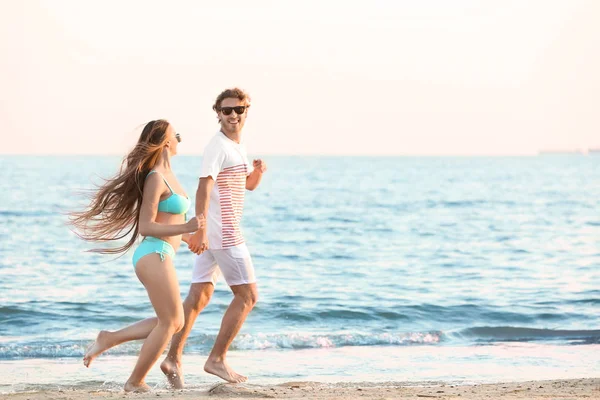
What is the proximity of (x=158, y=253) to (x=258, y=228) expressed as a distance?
23111 millimetres

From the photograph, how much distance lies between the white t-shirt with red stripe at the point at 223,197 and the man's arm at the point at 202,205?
0.25 feet

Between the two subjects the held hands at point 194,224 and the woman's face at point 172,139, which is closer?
the held hands at point 194,224

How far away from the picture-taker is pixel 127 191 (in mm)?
6074

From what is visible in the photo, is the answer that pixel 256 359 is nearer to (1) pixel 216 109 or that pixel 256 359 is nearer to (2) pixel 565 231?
(1) pixel 216 109

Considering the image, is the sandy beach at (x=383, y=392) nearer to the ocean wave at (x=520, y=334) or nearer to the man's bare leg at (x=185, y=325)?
the man's bare leg at (x=185, y=325)

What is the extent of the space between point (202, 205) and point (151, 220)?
1.69 ft

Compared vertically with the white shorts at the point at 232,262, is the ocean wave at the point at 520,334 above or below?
below

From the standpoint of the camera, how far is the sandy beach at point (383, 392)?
20.3 feet

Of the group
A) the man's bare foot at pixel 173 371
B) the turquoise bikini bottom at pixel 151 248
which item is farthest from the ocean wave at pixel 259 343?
the turquoise bikini bottom at pixel 151 248

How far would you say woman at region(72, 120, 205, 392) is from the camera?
5.92 metres

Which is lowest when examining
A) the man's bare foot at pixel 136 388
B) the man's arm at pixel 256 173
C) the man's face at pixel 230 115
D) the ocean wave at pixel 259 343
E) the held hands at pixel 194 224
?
the ocean wave at pixel 259 343

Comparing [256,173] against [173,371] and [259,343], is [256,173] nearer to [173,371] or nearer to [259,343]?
[173,371]

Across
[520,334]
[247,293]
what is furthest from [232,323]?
[520,334]

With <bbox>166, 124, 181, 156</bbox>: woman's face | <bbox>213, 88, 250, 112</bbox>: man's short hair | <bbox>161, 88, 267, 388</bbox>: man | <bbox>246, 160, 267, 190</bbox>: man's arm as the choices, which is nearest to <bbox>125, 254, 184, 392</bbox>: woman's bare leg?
<bbox>161, 88, 267, 388</bbox>: man
